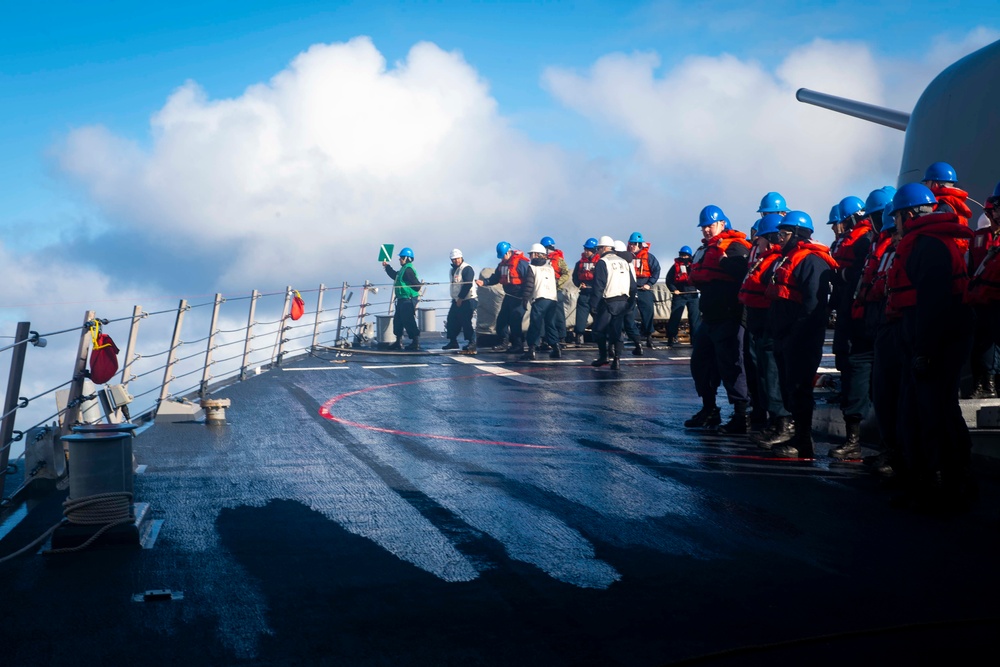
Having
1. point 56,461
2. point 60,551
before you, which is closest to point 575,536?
point 60,551

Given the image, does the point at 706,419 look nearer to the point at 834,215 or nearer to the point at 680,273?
the point at 834,215

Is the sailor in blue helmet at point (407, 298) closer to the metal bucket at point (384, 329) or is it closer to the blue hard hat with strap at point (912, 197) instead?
the metal bucket at point (384, 329)

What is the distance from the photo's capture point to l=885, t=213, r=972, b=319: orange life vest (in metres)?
6.14

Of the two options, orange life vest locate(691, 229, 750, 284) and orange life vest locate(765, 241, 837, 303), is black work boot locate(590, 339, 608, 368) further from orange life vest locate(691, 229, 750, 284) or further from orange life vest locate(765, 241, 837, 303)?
orange life vest locate(765, 241, 837, 303)

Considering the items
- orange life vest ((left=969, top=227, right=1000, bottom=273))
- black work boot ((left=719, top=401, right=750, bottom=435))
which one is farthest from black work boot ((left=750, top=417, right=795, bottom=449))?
orange life vest ((left=969, top=227, right=1000, bottom=273))

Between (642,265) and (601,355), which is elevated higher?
(642,265)

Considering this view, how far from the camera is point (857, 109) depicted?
50.6 ft

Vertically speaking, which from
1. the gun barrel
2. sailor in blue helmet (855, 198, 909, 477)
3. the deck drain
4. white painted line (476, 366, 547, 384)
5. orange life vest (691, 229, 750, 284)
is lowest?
the deck drain

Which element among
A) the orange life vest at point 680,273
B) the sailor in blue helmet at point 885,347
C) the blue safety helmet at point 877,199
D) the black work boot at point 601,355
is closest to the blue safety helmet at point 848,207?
the blue safety helmet at point 877,199

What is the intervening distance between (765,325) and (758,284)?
33 centimetres

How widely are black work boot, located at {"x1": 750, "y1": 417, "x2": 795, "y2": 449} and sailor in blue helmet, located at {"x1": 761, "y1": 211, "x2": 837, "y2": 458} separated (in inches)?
18.0

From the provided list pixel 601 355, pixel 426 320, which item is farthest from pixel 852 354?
pixel 426 320

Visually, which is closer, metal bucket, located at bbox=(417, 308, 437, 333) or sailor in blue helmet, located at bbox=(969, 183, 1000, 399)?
sailor in blue helmet, located at bbox=(969, 183, 1000, 399)

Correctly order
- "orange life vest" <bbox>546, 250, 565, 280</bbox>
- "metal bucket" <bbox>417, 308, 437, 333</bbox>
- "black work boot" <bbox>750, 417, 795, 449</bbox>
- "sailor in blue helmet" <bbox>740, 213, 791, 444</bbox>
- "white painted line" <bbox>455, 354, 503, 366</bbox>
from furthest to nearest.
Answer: "metal bucket" <bbox>417, 308, 437, 333</bbox>, "orange life vest" <bbox>546, 250, 565, 280</bbox>, "white painted line" <bbox>455, 354, 503, 366</bbox>, "black work boot" <bbox>750, 417, 795, 449</bbox>, "sailor in blue helmet" <bbox>740, 213, 791, 444</bbox>
